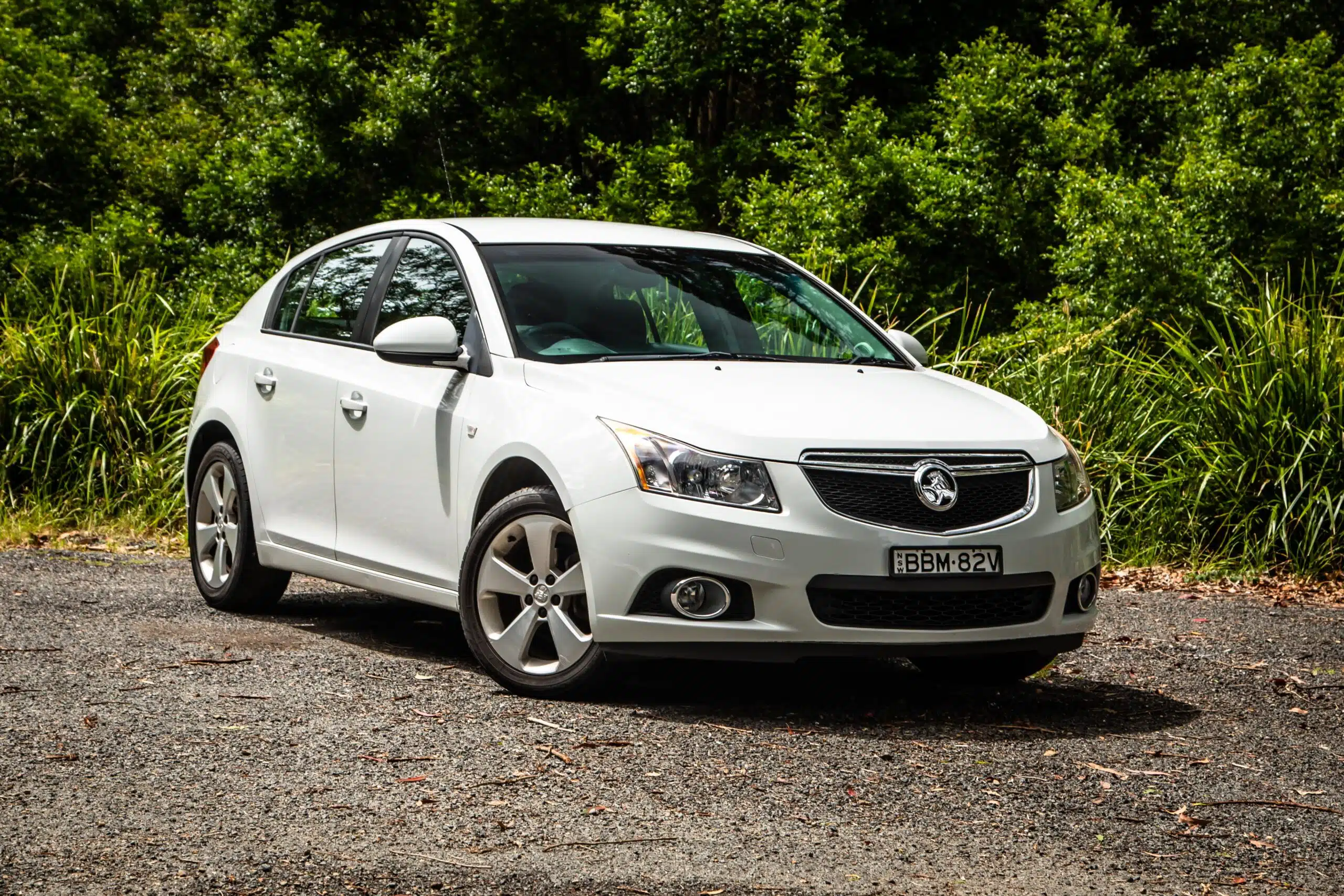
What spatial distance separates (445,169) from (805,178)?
5260 mm

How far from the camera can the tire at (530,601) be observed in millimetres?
5691

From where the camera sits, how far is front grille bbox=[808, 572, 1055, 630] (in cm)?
541

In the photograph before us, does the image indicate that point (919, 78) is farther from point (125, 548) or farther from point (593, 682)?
point (593, 682)

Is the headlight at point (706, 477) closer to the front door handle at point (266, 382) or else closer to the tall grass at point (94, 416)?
the front door handle at point (266, 382)

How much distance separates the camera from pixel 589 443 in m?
5.57

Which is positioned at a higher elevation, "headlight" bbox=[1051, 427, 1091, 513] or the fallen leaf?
"headlight" bbox=[1051, 427, 1091, 513]

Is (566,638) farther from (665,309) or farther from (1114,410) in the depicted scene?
(1114,410)

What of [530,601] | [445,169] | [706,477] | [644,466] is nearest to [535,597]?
[530,601]

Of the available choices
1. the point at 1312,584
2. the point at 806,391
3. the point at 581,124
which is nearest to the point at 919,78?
the point at 581,124

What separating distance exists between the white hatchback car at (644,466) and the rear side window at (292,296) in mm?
135

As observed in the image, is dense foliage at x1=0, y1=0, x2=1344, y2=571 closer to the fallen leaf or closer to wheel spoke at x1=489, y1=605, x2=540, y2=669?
the fallen leaf

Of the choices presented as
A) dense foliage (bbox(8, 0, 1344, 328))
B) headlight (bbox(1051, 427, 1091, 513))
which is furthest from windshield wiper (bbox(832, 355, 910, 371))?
dense foliage (bbox(8, 0, 1344, 328))

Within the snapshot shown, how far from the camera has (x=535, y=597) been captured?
5.80 m

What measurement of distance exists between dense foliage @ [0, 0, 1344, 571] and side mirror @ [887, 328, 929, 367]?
3.49 meters
